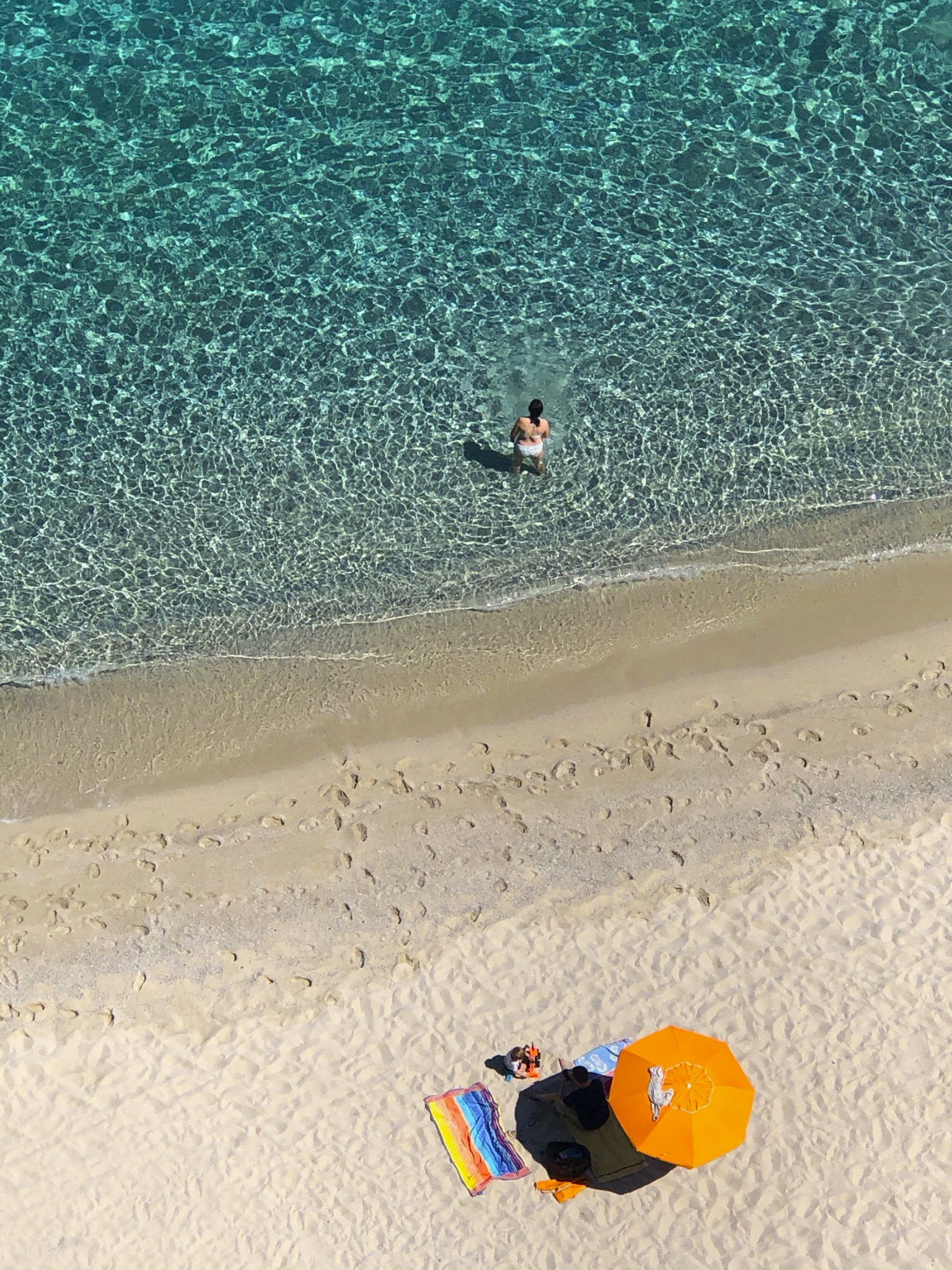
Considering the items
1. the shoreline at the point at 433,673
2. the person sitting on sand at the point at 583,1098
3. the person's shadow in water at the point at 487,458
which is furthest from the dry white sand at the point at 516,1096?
the person's shadow in water at the point at 487,458

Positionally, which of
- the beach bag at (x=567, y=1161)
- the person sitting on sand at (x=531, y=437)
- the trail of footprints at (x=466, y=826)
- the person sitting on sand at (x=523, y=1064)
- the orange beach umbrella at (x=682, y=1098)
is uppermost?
the person sitting on sand at (x=531, y=437)

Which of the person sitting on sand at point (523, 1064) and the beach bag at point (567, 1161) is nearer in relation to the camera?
the beach bag at point (567, 1161)

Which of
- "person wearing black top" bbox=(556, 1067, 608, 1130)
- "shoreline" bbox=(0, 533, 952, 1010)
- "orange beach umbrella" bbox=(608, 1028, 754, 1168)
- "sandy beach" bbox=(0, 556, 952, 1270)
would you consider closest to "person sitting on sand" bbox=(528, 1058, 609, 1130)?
"person wearing black top" bbox=(556, 1067, 608, 1130)

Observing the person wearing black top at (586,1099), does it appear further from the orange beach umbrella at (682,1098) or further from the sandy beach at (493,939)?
the sandy beach at (493,939)

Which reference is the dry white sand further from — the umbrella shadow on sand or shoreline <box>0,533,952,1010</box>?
shoreline <box>0,533,952,1010</box>

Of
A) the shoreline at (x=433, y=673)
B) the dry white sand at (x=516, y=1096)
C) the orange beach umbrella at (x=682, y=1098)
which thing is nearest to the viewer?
the orange beach umbrella at (x=682, y=1098)

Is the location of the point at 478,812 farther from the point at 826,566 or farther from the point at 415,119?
the point at 415,119

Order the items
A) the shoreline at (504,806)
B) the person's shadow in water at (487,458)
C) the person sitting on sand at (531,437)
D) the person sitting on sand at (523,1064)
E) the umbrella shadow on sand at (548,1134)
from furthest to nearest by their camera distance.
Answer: the person's shadow in water at (487,458) < the person sitting on sand at (531,437) < the shoreline at (504,806) < the person sitting on sand at (523,1064) < the umbrella shadow on sand at (548,1134)

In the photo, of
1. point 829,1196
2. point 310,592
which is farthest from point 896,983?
point 310,592
